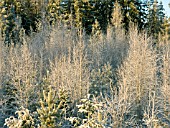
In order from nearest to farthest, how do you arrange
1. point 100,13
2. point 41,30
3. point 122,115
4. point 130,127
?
point 122,115 → point 130,127 → point 41,30 → point 100,13

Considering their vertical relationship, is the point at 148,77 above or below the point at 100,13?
below

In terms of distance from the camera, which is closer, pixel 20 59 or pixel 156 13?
pixel 20 59

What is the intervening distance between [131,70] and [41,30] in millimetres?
9125

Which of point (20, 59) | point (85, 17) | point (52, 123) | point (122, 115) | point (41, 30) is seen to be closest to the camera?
point (52, 123)

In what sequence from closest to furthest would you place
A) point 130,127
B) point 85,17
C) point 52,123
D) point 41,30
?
point 52,123
point 130,127
point 41,30
point 85,17

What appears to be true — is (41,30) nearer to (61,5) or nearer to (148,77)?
(148,77)

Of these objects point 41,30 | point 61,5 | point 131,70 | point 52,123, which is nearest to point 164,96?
point 131,70

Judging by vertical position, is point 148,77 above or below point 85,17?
below

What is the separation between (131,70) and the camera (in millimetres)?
8039

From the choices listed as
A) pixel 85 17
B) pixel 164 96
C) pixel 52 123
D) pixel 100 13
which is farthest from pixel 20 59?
pixel 100 13

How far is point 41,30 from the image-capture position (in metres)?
15.8

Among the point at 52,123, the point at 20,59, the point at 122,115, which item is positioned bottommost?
the point at 122,115

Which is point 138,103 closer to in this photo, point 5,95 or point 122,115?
point 122,115

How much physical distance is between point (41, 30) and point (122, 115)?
1099cm
